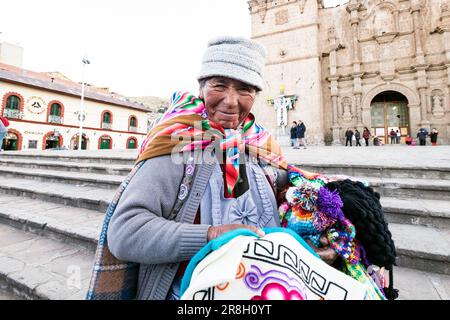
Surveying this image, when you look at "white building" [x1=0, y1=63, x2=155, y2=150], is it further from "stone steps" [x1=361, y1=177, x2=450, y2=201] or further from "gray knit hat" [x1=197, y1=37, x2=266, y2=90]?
"stone steps" [x1=361, y1=177, x2=450, y2=201]

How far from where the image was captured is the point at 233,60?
107 centimetres

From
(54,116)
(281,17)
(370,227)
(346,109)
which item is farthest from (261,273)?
(54,116)

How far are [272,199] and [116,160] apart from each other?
18.2 feet

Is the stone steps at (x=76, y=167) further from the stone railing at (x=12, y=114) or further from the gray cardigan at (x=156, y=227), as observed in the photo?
the stone railing at (x=12, y=114)

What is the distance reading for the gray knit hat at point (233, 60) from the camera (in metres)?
1.05

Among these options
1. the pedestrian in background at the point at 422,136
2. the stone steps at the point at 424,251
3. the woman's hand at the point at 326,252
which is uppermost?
the pedestrian in background at the point at 422,136

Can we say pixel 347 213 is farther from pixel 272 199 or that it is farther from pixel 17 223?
pixel 17 223

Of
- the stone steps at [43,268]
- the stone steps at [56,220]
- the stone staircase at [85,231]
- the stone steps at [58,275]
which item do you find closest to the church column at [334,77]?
the stone staircase at [85,231]

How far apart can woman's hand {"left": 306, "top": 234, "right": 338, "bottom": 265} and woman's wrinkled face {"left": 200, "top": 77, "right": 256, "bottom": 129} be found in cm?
A: 73

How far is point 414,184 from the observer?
304cm

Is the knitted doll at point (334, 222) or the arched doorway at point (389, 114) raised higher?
the arched doorway at point (389, 114)

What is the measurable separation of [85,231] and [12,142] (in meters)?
24.1
